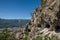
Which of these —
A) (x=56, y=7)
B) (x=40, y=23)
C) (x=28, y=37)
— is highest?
(x=56, y=7)

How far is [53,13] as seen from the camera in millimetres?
24391

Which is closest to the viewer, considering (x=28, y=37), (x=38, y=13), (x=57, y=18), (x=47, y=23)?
(x=57, y=18)

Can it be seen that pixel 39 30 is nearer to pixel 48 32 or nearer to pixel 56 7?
pixel 48 32

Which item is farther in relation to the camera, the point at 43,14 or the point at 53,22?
the point at 43,14

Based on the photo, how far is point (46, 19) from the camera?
1028 inches

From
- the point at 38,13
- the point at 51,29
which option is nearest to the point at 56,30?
the point at 51,29

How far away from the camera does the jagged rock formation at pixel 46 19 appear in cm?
2416

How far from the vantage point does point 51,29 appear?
25094mm

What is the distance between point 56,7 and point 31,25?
8.92 metres

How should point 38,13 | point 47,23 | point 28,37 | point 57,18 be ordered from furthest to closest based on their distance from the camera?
point 38,13
point 28,37
point 47,23
point 57,18

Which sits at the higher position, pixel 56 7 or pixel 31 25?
pixel 56 7

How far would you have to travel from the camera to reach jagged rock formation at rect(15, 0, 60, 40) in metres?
24.2

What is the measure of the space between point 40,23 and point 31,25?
11.7 feet

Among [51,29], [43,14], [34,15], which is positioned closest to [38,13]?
[34,15]
